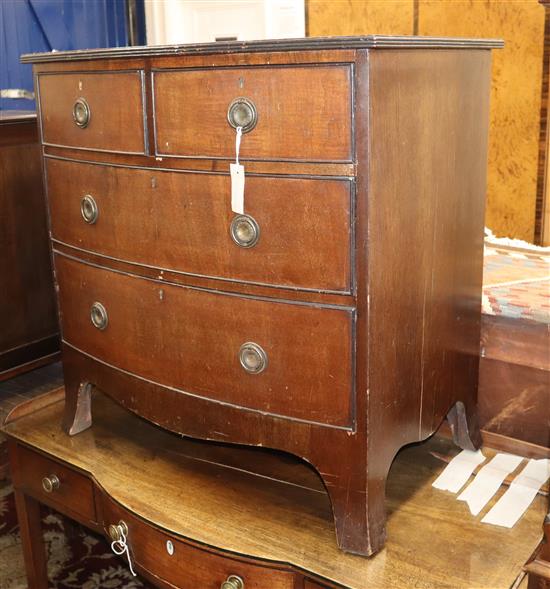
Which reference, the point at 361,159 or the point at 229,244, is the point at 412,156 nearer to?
the point at 361,159

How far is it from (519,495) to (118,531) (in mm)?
859

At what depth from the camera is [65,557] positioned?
2.36 meters

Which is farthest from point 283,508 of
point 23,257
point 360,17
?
point 360,17

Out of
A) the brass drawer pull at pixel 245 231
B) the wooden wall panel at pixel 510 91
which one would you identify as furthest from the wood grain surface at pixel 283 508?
the wooden wall panel at pixel 510 91

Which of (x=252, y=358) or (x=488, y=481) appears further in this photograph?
(x=488, y=481)

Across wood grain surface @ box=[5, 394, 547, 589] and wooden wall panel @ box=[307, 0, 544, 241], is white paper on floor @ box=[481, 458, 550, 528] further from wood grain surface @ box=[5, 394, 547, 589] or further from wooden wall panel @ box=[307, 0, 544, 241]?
wooden wall panel @ box=[307, 0, 544, 241]

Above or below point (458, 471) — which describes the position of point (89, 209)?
above

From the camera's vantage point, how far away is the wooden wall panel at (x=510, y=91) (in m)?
2.74

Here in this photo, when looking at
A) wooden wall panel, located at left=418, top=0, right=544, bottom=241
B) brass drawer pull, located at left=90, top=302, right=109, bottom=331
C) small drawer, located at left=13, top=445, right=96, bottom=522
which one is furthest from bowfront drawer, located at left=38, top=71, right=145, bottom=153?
wooden wall panel, located at left=418, top=0, right=544, bottom=241

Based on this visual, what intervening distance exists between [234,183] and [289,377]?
37cm

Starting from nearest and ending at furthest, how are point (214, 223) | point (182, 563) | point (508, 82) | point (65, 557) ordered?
point (214, 223) → point (182, 563) → point (65, 557) → point (508, 82)

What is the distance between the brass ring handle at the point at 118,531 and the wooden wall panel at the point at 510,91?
175cm

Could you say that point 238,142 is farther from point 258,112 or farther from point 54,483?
point 54,483

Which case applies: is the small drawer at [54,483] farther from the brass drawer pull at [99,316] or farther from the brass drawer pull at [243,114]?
the brass drawer pull at [243,114]
